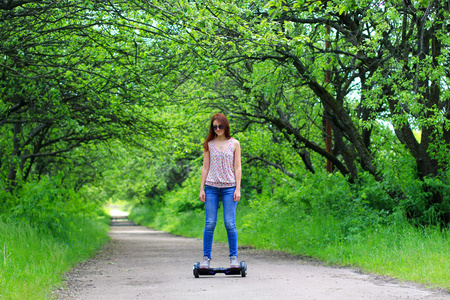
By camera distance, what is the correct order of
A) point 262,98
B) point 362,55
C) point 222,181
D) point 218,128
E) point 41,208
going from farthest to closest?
point 262,98, point 362,55, point 41,208, point 218,128, point 222,181

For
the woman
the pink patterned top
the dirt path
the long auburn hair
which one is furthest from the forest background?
the pink patterned top

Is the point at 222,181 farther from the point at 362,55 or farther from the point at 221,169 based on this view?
the point at 362,55

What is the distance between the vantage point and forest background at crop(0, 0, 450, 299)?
8.46 meters

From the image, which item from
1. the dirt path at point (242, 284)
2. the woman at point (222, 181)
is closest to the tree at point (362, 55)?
the woman at point (222, 181)

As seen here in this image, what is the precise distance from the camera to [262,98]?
47.5ft

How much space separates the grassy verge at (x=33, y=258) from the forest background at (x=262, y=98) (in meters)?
0.04

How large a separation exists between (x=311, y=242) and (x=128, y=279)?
4.98 metres

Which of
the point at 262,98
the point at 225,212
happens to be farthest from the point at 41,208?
the point at 262,98

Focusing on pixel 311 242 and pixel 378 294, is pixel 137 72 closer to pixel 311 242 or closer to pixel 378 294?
pixel 311 242

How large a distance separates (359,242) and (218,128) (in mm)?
→ 4248

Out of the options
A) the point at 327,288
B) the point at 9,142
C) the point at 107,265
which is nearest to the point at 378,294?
the point at 327,288

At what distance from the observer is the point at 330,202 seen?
41.4 ft

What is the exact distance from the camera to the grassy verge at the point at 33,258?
5688 mm

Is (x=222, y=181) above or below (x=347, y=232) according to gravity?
above
